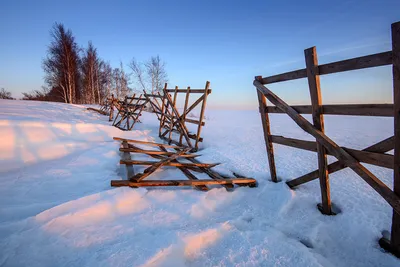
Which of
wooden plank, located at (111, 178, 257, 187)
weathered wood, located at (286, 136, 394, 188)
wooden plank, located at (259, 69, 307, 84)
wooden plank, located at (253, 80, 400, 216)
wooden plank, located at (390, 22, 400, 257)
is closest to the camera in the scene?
wooden plank, located at (390, 22, 400, 257)

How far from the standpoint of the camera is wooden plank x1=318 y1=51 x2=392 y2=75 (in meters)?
1.76

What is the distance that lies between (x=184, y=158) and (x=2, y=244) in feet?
13.5

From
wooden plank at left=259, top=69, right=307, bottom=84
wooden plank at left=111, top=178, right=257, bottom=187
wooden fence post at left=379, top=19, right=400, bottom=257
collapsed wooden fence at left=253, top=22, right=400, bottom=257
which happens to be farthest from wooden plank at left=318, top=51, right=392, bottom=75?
wooden plank at left=111, top=178, right=257, bottom=187

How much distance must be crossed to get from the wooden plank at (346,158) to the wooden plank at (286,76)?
211mm

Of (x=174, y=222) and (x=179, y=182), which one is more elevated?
(x=179, y=182)

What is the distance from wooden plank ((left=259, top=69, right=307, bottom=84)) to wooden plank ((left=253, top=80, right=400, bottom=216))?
0.21 metres

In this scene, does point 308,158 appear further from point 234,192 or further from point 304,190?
point 234,192

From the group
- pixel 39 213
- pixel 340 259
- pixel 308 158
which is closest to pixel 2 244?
pixel 39 213

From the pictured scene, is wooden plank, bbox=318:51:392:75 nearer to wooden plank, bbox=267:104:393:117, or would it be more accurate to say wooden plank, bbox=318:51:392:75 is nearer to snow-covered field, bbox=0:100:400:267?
wooden plank, bbox=267:104:393:117

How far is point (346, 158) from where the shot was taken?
206 centimetres

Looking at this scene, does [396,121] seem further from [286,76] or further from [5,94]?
[5,94]

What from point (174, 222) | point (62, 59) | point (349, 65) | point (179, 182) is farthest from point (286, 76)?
point (62, 59)

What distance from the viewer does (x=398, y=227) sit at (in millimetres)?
1831

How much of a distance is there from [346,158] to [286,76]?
1486 mm
